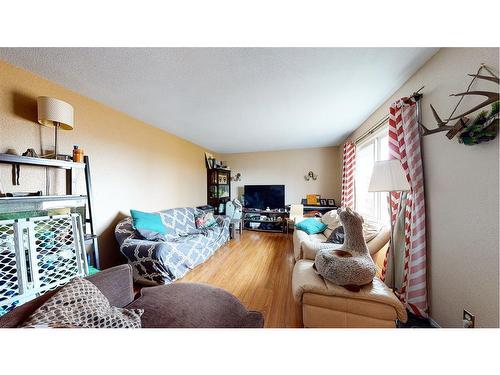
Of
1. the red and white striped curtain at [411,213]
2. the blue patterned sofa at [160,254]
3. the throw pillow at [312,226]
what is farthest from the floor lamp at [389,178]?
the blue patterned sofa at [160,254]

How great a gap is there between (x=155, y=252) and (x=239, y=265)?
46.3 inches

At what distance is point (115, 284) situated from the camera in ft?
3.11

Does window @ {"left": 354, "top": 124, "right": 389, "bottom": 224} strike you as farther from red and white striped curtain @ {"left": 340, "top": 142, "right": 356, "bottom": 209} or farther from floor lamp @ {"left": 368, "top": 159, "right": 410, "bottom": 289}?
floor lamp @ {"left": 368, "top": 159, "right": 410, "bottom": 289}

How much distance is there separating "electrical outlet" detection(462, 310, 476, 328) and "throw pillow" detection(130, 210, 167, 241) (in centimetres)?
272

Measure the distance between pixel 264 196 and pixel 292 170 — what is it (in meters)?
1.07

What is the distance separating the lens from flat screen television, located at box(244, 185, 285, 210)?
4.38 meters

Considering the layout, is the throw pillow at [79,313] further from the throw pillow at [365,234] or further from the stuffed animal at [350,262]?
the throw pillow at [365,234]

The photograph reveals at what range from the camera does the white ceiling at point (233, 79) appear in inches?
47.0

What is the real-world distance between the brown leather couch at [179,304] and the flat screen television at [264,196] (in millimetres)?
3494

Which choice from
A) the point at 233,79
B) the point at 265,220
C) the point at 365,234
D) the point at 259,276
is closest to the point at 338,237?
the point at 365,234
